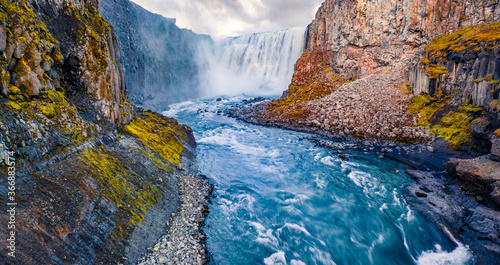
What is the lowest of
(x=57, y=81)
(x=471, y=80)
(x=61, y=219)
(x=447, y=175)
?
(x=447, y=175)

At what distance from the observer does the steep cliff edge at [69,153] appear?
5328mm

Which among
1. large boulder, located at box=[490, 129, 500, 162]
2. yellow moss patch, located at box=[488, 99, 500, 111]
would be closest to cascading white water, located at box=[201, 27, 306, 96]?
yellow moss patch, located at box=[488, 99, 500, 111]

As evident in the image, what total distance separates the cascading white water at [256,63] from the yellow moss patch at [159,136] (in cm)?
4128

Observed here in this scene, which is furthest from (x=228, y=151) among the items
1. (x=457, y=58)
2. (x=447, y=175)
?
(x=457, y=58)

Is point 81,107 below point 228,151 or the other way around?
the other way around

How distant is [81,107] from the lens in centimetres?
920

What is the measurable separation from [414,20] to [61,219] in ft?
144

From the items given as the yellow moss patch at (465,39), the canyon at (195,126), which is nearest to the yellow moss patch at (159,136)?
the canyon at (195,126)

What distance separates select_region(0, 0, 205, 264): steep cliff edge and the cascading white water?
154 feet

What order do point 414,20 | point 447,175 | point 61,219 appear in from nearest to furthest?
point 61,219
point 447,175
point 414,20

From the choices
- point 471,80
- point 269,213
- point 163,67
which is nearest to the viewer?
point 269,213

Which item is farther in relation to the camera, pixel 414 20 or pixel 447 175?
pixel 414 20

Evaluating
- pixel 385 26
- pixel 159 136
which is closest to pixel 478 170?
pixel 159 136

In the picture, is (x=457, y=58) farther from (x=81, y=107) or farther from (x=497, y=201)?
(x=81, y=107)
